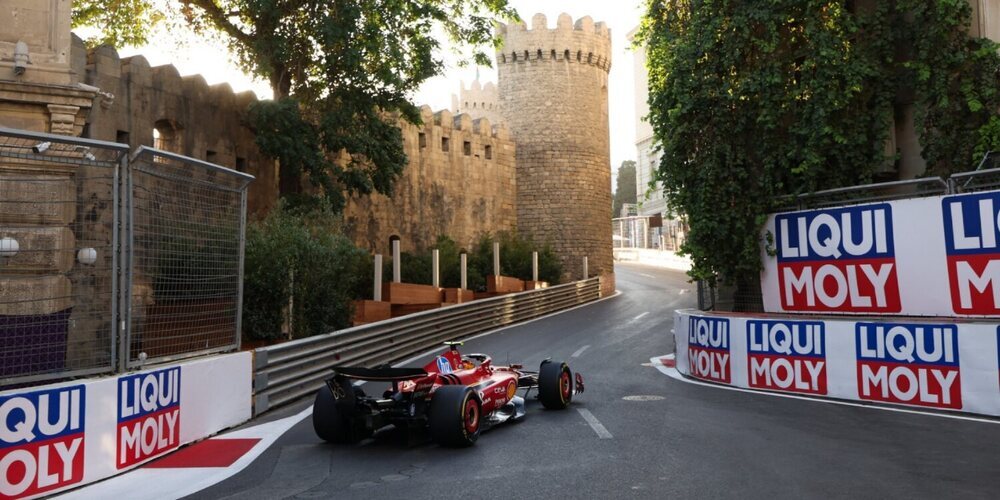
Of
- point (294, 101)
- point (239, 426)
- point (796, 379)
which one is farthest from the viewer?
point (294, 101)

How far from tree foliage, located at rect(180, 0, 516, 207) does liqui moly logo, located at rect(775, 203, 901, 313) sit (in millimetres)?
12425

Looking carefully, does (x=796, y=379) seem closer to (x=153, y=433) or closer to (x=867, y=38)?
(x=867, y=38)

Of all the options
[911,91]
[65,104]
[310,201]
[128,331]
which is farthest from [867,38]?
[310,201]

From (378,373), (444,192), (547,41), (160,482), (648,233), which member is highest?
(547,41)

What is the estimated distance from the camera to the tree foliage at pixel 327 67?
2130 cm

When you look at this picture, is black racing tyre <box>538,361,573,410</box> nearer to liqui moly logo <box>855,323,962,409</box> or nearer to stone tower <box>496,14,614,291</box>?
liqui moly logo <box>855,323,962,409</box>

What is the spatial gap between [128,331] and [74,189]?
135 cm

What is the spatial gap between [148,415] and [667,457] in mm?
4854

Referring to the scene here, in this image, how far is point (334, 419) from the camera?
319 inches

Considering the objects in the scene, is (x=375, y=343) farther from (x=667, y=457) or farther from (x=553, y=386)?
(x=667, y=457)

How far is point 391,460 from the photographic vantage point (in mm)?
7516

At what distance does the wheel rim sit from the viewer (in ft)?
26.0

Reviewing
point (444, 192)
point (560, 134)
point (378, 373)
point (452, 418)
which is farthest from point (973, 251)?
point (560, 134)

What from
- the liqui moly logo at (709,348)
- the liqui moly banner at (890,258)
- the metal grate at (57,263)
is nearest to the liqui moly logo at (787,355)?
the liqui moly logo at (709,348)
